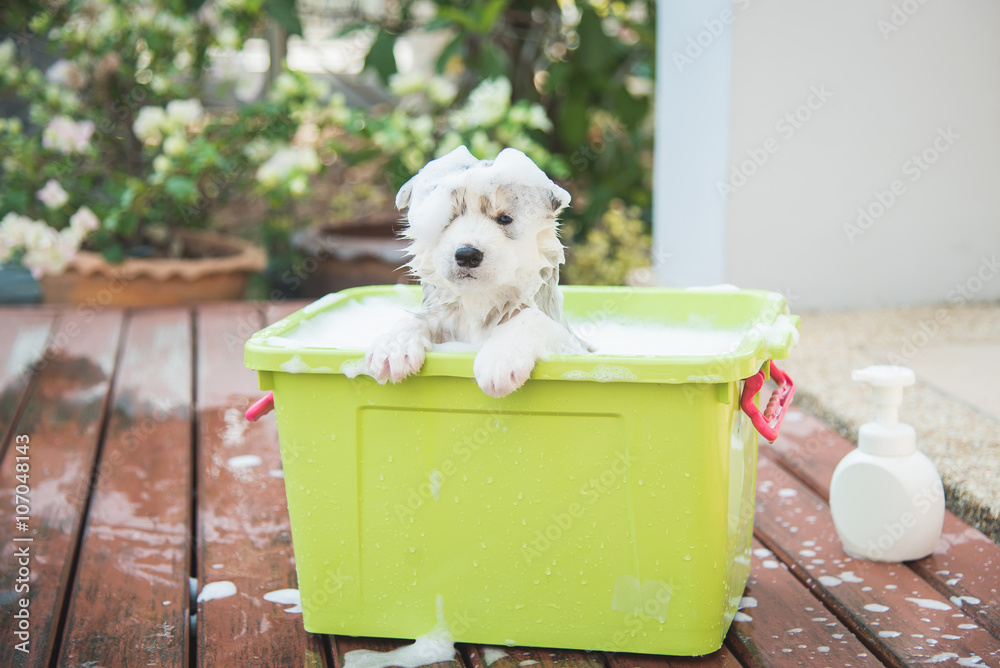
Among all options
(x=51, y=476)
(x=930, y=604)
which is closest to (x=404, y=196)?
(x=930, y=604)

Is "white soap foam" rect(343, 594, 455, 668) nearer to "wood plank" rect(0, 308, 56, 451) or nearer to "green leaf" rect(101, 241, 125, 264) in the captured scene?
"wood plank" rect(0, 308, 56, 451)

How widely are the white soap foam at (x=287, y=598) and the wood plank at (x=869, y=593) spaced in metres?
0.74

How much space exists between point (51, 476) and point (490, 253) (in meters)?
1.14

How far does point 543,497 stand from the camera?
112 cm

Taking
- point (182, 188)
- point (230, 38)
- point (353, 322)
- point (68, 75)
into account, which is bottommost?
point (353, 322)

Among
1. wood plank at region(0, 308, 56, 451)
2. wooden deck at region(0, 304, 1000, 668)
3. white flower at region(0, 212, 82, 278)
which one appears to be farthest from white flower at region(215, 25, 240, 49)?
wooden deck at region(0, 304, 1000, 668)

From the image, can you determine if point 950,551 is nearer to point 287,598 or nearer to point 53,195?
point 287,598

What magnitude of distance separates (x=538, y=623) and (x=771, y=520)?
0.55 metres

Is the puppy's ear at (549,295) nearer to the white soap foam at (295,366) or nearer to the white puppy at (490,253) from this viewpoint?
the white puppy at (490,253)

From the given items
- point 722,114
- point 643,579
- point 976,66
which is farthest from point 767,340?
point 976,66

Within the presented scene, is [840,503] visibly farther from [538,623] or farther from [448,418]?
[448,418]

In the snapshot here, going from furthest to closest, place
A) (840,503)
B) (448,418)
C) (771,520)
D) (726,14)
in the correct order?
(726,14) < (771,520) < (840,503) < (448,418)

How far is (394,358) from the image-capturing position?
1053 mm

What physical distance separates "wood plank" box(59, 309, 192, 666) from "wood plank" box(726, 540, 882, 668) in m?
0.73
